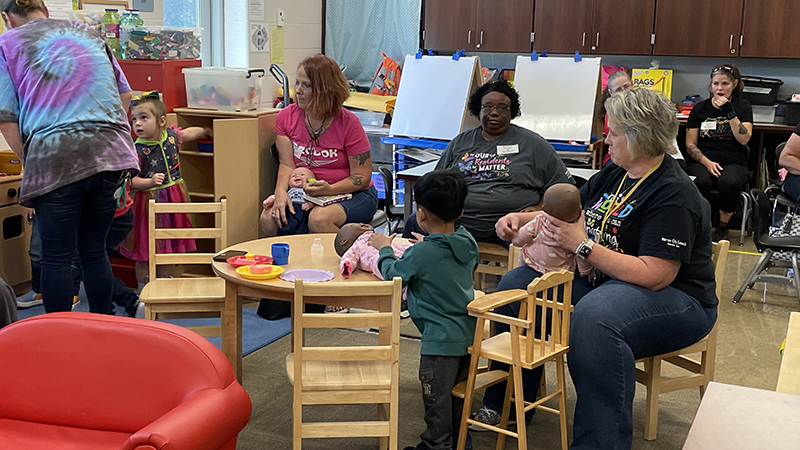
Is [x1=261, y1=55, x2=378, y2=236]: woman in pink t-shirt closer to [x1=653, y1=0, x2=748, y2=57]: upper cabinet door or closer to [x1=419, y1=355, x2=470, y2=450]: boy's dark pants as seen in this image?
[x1=419, y1=355, x2=470, y2=450]: boy's dark pants

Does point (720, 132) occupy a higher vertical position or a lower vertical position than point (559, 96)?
lower

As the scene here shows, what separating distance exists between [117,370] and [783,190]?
4324mm

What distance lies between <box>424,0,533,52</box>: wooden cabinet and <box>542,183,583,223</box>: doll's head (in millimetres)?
4640

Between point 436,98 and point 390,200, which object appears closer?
point 390,200

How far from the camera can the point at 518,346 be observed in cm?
233

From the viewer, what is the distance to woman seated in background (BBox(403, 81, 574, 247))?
3715 millimetres

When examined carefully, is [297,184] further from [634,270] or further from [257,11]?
[257,11]

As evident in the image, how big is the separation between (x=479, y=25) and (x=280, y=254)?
15.7ft

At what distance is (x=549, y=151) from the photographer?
12.3ft

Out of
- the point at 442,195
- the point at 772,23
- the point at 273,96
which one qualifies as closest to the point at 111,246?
the point at 442,195

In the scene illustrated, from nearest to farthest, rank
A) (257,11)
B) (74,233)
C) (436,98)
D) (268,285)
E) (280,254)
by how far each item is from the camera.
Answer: (268,285) → (280,254) → (74,233) → (436,98) → (257,11)

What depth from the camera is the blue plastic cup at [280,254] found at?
2863 millimetres

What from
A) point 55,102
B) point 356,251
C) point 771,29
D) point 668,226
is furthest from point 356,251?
point 771,29

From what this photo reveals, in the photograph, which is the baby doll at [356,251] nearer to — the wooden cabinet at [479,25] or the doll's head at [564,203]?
the doll's head at [564,203]
